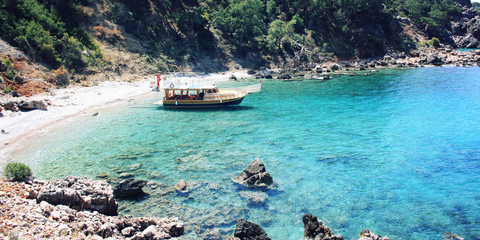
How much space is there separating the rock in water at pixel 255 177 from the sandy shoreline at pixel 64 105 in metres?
15.0

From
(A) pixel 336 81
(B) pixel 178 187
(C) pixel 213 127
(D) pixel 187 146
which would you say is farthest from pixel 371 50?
(B) pixel 178 187

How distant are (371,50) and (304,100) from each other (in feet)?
172

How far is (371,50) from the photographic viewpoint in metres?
79.5

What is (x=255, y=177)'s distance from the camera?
613 inches

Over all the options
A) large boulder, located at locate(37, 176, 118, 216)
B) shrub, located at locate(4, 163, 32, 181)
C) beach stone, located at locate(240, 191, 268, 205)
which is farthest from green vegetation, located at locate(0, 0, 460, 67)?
beach stone, located at locate(240, 191, 268, 205)

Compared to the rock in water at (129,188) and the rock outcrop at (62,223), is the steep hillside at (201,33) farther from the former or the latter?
the rock outcrop at (62,223)

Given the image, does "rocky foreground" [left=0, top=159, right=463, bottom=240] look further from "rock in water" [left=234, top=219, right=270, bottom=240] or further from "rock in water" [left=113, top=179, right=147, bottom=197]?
"rock in water" [left=113, top=179, right=147, bottom=197]

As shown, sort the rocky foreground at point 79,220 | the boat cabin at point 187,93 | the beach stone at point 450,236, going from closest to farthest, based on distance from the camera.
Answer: the rocky foreground at point 79,220 < the beach stone at point 450,236 < the boat cabin at point 187,93

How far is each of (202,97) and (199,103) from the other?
793 millimetres

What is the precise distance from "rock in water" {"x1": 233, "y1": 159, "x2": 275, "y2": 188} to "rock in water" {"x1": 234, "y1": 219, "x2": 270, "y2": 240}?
4.35 m

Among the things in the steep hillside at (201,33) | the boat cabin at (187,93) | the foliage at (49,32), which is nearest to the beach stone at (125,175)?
the boat cabin at (187,93)

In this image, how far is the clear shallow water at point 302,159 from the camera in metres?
12.7

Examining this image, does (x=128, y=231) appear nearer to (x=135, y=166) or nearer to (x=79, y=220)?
(x=79, y=220)

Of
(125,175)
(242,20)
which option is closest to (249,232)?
(125,175)
